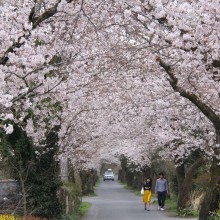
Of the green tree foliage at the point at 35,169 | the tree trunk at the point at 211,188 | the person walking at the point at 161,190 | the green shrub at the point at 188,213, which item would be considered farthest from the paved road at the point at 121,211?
the tree trunk at the point at 211,188

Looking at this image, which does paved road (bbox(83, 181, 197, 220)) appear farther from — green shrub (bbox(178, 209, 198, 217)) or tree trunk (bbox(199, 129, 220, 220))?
tree trunk (bbox(199, 129, 220, 220))

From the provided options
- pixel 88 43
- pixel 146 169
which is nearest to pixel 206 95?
pixel 88 43

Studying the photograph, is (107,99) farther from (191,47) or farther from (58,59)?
(191,47)

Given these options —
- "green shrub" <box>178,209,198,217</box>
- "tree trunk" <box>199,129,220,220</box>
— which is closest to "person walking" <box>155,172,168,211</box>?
"green shrub" <box>178,209,198,217</box>

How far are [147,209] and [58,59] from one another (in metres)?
17.7

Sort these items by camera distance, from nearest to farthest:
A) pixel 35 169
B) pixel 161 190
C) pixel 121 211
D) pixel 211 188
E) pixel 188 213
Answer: pixel 211 188 < pixel 35 169 < pixel 188 213 < pixel 121 211 < pixel 161 190

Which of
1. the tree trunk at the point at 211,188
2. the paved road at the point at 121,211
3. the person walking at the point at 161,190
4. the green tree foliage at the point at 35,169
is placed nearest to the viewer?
the tree trunk at the point at 211,188

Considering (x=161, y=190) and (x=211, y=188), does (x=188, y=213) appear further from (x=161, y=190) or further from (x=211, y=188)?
(x=211, y=188)

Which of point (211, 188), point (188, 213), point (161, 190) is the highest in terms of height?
point (161, 190)

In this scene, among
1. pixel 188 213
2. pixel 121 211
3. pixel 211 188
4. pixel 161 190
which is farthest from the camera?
pixel 161 190

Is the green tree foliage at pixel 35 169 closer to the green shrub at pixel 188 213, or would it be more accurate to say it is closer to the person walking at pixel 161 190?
the green shrub at pixel 188 213

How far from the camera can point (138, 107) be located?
2120 cm

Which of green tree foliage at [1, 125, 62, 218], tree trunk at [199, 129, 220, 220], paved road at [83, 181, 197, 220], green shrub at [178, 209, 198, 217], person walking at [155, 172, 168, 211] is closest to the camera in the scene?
tree trunk at [199, 129, 220, 220]

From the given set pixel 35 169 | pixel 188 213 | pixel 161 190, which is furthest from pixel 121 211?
pixel 35 169
